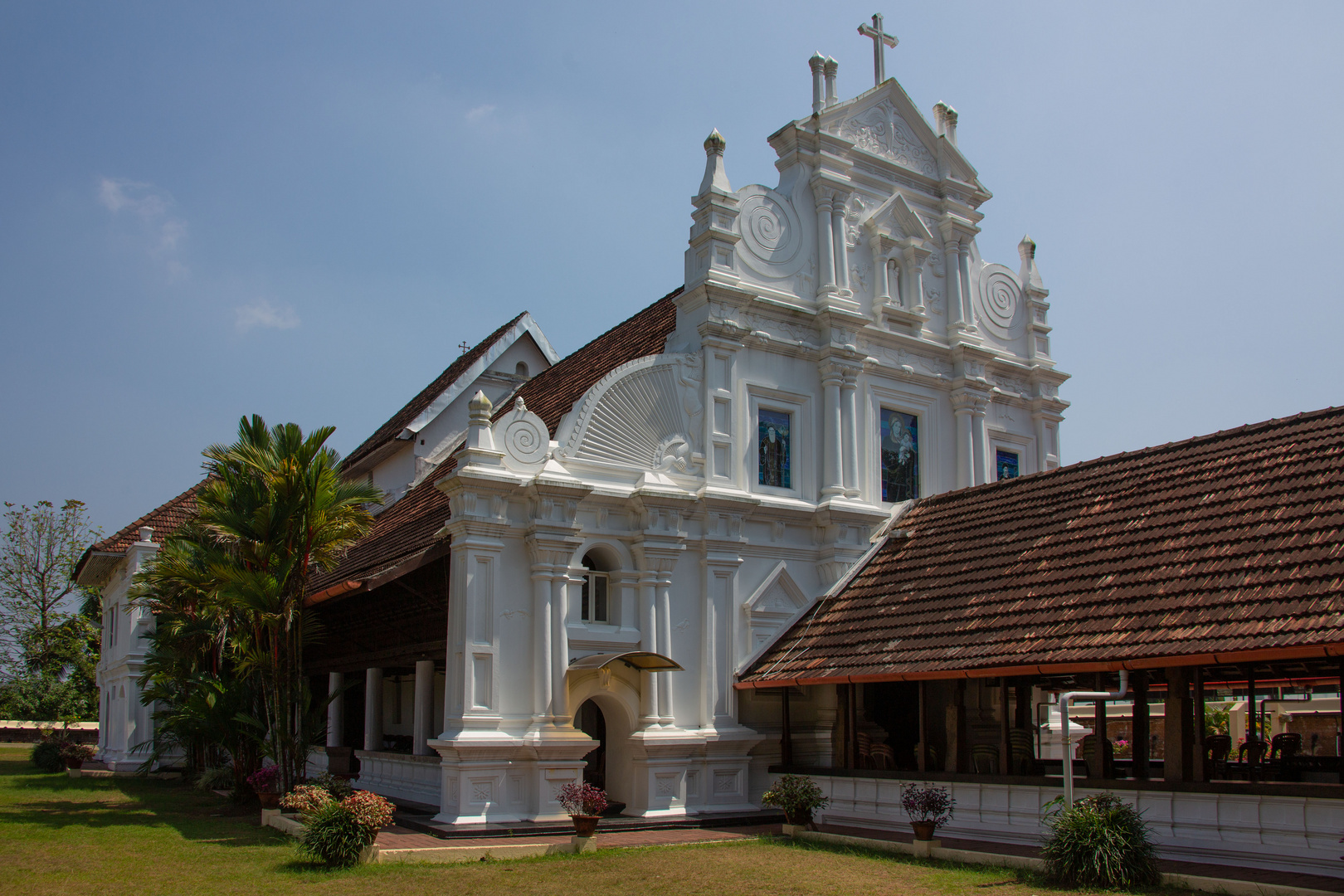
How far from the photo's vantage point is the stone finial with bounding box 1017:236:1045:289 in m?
23.4

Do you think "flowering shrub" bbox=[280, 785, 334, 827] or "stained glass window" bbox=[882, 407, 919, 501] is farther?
"stained glass window" bbox=[882, 407, 919, 501]

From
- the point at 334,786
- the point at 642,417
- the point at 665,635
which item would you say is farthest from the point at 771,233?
the point at 334,786

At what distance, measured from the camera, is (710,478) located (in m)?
18.2

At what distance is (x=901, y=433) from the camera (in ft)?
68.4

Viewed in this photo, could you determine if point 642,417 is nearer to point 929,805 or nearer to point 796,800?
point 796,800

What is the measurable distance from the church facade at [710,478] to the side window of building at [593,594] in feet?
0.16

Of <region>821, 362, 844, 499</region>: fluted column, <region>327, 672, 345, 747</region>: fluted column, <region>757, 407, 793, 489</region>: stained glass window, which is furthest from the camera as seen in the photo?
<region>327, 672, 345, 747</region>: fluted column

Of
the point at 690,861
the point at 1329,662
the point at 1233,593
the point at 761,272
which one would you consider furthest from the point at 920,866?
the point at 761,272

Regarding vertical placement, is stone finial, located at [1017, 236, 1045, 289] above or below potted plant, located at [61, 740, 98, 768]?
above

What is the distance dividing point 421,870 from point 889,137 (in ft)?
52.3

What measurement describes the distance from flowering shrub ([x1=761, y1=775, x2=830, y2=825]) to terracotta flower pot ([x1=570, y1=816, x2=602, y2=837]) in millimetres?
2702

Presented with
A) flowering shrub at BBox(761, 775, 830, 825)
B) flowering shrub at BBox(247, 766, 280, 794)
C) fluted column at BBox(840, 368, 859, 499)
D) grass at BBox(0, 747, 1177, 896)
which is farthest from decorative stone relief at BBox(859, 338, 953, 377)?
flowering shrub at BBox(247, 766, 280, 794)

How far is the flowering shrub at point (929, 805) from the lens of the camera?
13.6 metres

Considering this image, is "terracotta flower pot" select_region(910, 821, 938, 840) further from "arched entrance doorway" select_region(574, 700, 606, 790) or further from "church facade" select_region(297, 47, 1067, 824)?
"arched entrance doorway" select_region(574, 700, 606, 790)
